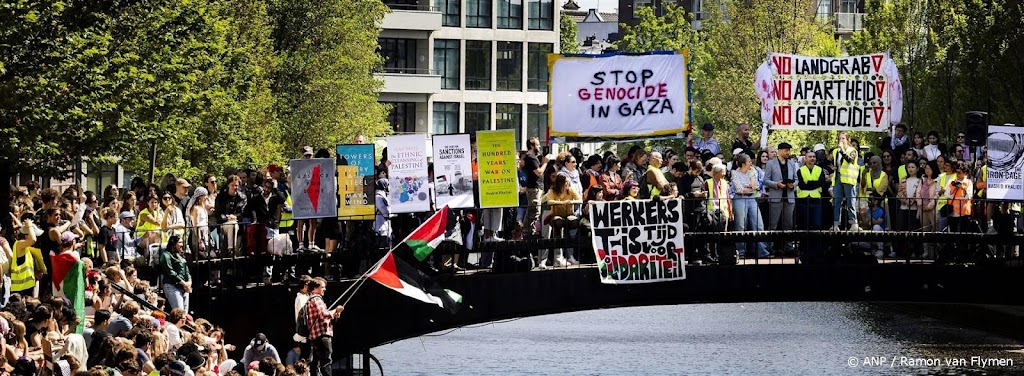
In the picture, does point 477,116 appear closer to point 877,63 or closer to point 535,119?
point 535,119

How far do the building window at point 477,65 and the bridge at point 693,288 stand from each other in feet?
280

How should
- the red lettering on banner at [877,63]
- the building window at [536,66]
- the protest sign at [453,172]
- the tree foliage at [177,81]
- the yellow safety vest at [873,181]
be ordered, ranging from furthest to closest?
the building window at [536,66], the tree foliage at [177,81], the red lettering on banner at [877,63], the yellow safety vest at [873,181], the protest sign at [453,172]

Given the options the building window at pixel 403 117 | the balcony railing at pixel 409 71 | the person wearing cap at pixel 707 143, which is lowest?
the person wearing cap at pixel 707 143

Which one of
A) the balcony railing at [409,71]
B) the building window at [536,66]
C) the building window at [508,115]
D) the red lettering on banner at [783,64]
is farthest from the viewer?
the building window at [536,66]

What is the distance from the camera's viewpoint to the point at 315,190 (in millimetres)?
30766

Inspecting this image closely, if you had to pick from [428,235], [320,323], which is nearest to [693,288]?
[428,235]

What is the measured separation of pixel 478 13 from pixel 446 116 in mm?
6596

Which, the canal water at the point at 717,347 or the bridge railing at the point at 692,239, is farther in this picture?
the canal water at the point at 717,347

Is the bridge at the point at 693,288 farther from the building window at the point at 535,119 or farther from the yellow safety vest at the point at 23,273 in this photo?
the building window at the point at 535,119

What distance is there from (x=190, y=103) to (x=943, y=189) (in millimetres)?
19152

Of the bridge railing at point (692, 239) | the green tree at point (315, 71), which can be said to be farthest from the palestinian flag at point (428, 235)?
the green tree at point (315, 71)

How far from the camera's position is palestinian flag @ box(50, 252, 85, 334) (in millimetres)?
23484

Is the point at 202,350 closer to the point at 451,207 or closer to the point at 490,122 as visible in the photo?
the point at 451,207

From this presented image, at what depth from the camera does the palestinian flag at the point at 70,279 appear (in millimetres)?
23484
